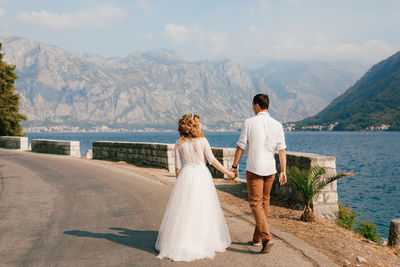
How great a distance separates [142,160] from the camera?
18953mm

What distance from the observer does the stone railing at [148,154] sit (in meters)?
14.7

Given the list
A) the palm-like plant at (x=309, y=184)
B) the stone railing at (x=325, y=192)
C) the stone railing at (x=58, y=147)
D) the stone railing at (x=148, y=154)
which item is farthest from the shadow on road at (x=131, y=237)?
the stone railing at (x=58, y=147)

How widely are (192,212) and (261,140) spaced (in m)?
1.46

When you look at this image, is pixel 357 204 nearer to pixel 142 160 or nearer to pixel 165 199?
pixel 142 160

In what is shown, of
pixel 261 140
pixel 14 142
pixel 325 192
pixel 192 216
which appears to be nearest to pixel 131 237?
pixel 192 216

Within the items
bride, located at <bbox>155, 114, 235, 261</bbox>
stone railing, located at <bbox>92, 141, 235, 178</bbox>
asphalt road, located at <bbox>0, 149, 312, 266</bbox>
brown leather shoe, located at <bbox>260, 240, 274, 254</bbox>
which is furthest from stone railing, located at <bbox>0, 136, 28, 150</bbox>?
brown leather shoe, located at <bbox>260, 240, 274, 254</bbox>

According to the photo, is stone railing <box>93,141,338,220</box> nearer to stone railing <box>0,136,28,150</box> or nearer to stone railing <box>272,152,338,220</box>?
stone railing <box>272,152,338,220</box>

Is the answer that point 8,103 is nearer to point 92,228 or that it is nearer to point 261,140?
point 92,228

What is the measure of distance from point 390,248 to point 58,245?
19.3 feet

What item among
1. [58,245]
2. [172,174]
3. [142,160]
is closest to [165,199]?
[58,245]

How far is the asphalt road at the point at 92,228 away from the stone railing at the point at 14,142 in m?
21.1

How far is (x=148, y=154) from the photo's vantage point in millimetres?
18531

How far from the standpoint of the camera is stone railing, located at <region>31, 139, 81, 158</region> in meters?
25.0

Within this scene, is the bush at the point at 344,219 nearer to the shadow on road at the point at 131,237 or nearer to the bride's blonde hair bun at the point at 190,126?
the shadow on road at the point at 131,237
